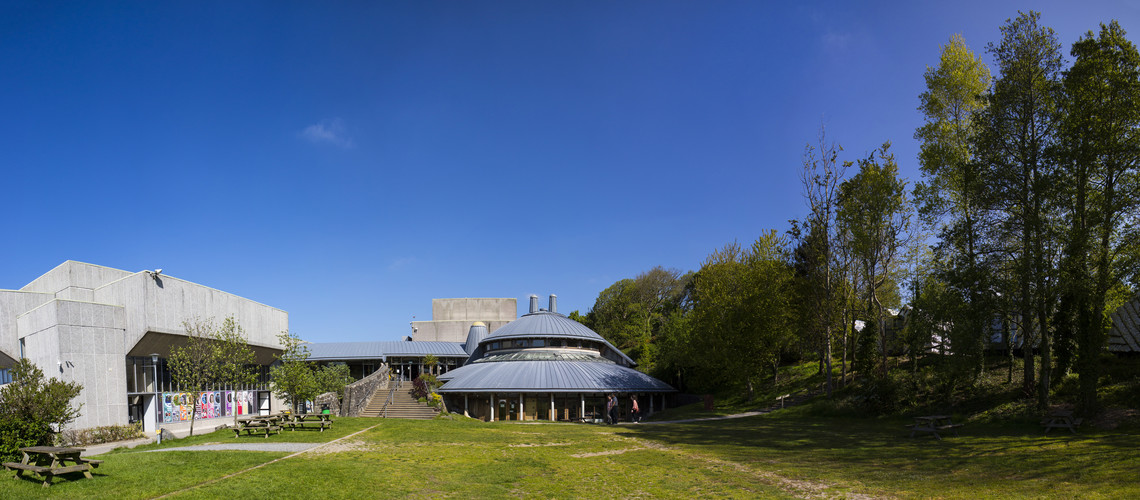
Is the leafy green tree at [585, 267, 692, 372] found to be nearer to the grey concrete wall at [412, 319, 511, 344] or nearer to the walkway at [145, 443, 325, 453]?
the grey concrete wall at [412, 319, 511, 344]

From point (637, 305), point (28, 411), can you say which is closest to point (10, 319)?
point (28, 411)

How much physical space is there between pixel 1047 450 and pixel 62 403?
1101 inches

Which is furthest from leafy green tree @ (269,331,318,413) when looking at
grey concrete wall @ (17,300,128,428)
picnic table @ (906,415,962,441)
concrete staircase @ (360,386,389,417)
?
picnic table @ (906,415,962,441)

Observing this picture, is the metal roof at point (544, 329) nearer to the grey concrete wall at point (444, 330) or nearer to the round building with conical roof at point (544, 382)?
the round building with conical roof at point (544, 382)

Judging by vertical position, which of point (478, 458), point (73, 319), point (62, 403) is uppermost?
point (73, 319)

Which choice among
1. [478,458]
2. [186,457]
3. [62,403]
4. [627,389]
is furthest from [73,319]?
[627,389]

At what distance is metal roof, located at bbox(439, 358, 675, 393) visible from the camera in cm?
4256

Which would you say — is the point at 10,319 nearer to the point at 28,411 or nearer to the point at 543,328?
the point at 28,411

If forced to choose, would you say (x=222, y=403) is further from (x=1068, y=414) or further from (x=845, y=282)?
(x=1068, y=414)

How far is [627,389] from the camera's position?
44.0 m

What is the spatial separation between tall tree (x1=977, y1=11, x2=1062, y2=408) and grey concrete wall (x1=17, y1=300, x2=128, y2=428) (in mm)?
37365

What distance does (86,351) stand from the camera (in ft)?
86.5

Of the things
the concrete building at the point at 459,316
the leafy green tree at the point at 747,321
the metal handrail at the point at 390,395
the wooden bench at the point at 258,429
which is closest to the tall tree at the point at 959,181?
the leafy green tree at the point at 747,321

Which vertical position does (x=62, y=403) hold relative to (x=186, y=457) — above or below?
above
